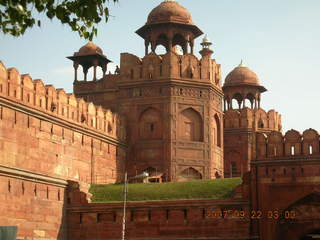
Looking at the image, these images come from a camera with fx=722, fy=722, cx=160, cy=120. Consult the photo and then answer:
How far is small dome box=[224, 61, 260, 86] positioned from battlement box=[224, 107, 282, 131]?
84.6 inches

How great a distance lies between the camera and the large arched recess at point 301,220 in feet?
80.5

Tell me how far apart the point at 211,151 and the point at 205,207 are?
847 cm

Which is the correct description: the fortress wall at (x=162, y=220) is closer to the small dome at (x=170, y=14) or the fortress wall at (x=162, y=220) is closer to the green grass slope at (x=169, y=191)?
the green grass slope at (x=169, y=191)

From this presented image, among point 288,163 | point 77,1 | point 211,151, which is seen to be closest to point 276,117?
point 211,151

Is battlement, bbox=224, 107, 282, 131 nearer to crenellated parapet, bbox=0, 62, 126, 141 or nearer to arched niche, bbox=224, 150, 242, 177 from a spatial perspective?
arched niche, bbox=224, 150, 242, 177

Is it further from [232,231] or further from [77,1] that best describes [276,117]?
[77,1]

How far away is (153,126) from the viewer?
110 ft

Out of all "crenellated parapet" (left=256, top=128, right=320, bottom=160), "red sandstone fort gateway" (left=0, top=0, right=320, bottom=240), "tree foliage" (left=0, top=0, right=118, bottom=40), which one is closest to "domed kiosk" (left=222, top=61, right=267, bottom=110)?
"red sandstone fort gateway" (left=0, top=0, right=320, bottom=240)

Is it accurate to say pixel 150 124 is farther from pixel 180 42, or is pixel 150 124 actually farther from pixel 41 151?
pixel 41 151

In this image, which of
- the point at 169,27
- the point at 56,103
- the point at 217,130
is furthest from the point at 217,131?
the point at 56,103

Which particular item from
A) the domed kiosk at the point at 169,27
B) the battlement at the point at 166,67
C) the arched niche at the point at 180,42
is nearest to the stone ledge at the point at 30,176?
the battlement at the point at 166,67

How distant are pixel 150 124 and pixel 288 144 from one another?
978 centimetres

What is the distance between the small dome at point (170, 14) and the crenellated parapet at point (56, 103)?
17.8ft

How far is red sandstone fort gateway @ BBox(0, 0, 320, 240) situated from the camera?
2458 centimetres
